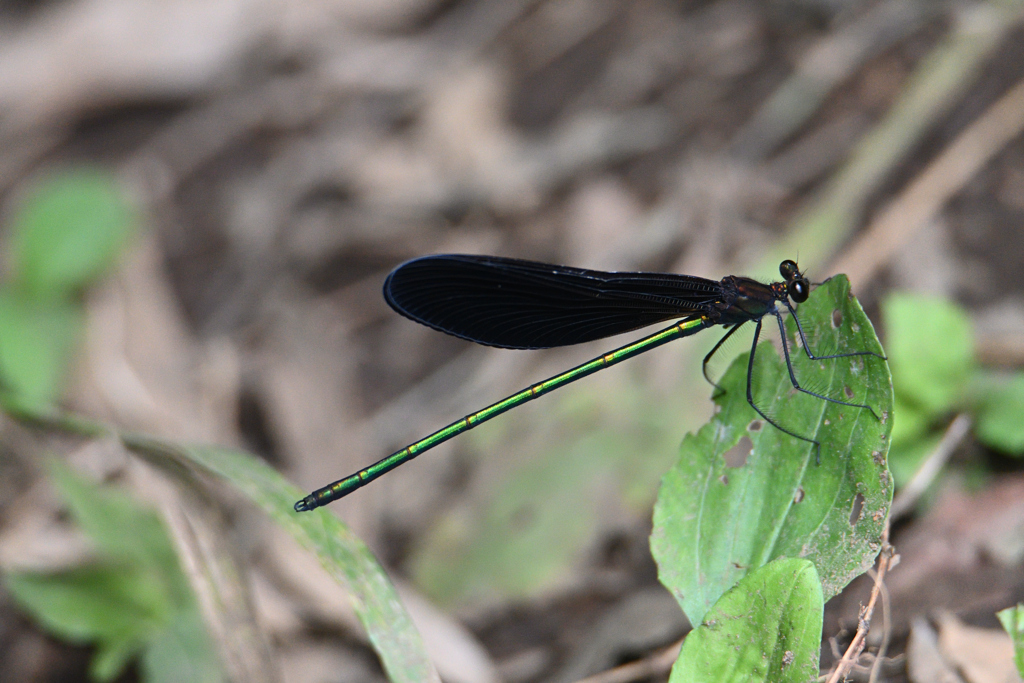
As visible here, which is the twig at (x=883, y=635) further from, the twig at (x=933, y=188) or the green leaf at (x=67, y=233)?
the green leaf at (x=67, y=233)

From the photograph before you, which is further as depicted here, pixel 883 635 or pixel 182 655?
pixel 182 655

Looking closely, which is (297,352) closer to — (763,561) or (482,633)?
(482,633)

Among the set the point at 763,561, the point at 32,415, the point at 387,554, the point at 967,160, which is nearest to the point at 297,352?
the point at 387,554

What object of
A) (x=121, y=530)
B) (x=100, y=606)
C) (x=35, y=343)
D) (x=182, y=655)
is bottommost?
(x=182, y=655)

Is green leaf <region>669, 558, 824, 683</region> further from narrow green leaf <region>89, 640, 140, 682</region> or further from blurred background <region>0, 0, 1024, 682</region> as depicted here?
narrow green leaf <region>89, 640, 140, 682</region>

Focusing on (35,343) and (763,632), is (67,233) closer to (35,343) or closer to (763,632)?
(35,343)

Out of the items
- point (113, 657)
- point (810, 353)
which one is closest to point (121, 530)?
point (113, 657)

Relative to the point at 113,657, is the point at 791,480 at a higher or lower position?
lower
